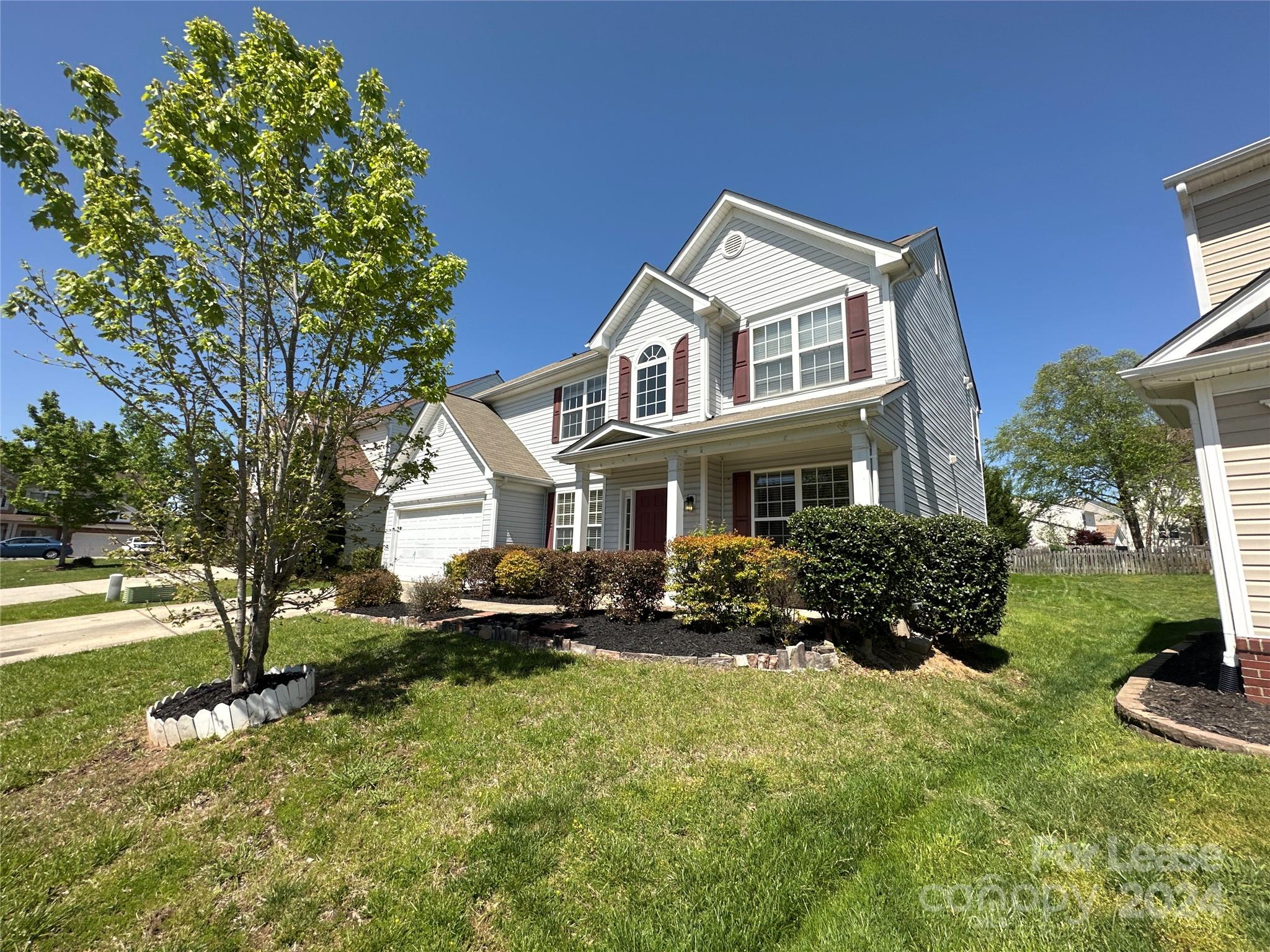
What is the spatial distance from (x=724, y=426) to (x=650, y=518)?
13.1 ft

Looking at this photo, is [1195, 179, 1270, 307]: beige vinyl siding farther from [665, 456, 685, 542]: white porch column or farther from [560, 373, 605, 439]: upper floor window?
[560, 373, 605, 439]: upper floor window

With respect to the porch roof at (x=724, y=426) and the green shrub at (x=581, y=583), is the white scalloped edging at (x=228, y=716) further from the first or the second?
the porch roof at (x=724, y=426)

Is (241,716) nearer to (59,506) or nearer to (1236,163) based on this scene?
(1236,163)

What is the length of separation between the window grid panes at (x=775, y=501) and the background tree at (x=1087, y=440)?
2655 cm

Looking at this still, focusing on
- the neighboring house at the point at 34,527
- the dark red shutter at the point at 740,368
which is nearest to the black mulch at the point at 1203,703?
the dark red shutter at the point at 740,368

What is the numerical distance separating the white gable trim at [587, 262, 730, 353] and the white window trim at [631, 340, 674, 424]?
1.18 metres

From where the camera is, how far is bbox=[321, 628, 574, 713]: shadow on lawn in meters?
4.99

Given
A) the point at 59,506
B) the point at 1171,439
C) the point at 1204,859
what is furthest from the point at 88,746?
the point at 1171,439

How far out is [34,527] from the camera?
42.0 meters

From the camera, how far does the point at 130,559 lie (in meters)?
4.36

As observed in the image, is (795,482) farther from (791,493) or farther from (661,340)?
(661,340)

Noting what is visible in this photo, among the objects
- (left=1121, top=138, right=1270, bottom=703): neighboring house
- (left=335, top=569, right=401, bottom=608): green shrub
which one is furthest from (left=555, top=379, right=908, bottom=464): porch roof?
(left=335, top=569, right=401, bottom=608): green shrub

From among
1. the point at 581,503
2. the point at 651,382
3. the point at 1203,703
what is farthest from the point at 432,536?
the point at 1203,703

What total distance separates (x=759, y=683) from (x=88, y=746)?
617 cm
